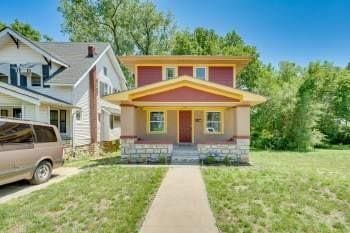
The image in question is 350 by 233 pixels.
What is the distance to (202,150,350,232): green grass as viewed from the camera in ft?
17.9

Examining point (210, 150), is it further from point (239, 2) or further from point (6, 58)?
point (6, 58)

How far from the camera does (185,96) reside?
13828 millimetres

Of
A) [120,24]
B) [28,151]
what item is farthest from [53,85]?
[120,24]

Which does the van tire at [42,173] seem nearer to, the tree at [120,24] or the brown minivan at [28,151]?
the brown minivan at [28,151]

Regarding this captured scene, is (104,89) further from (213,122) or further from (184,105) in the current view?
(184,105)

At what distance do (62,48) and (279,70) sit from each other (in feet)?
91.4

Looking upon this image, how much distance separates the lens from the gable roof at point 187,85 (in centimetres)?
1341

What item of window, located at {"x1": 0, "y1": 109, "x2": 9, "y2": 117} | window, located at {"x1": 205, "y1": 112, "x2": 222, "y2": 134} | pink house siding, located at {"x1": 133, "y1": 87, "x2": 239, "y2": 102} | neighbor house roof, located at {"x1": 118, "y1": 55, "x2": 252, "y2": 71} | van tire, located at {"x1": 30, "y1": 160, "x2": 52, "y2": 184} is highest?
neighbor house roof, located at {"x1": 118, "y1": 55, "x2": 252, "y2": 71}

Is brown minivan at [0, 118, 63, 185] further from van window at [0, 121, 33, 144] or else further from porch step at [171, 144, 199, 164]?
porch step at [171, 144, 199, 164]

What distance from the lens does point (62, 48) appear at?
21703mm

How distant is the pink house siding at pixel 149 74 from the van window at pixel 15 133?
10.1 meters

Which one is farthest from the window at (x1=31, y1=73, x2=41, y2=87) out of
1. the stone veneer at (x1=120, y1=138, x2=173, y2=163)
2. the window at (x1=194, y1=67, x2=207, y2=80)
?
the window at (x1=194, y1=67, x2=207, y2=80)

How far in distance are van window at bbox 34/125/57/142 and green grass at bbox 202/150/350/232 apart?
5.67 metres

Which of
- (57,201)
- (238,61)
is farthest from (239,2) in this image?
(57,201)
